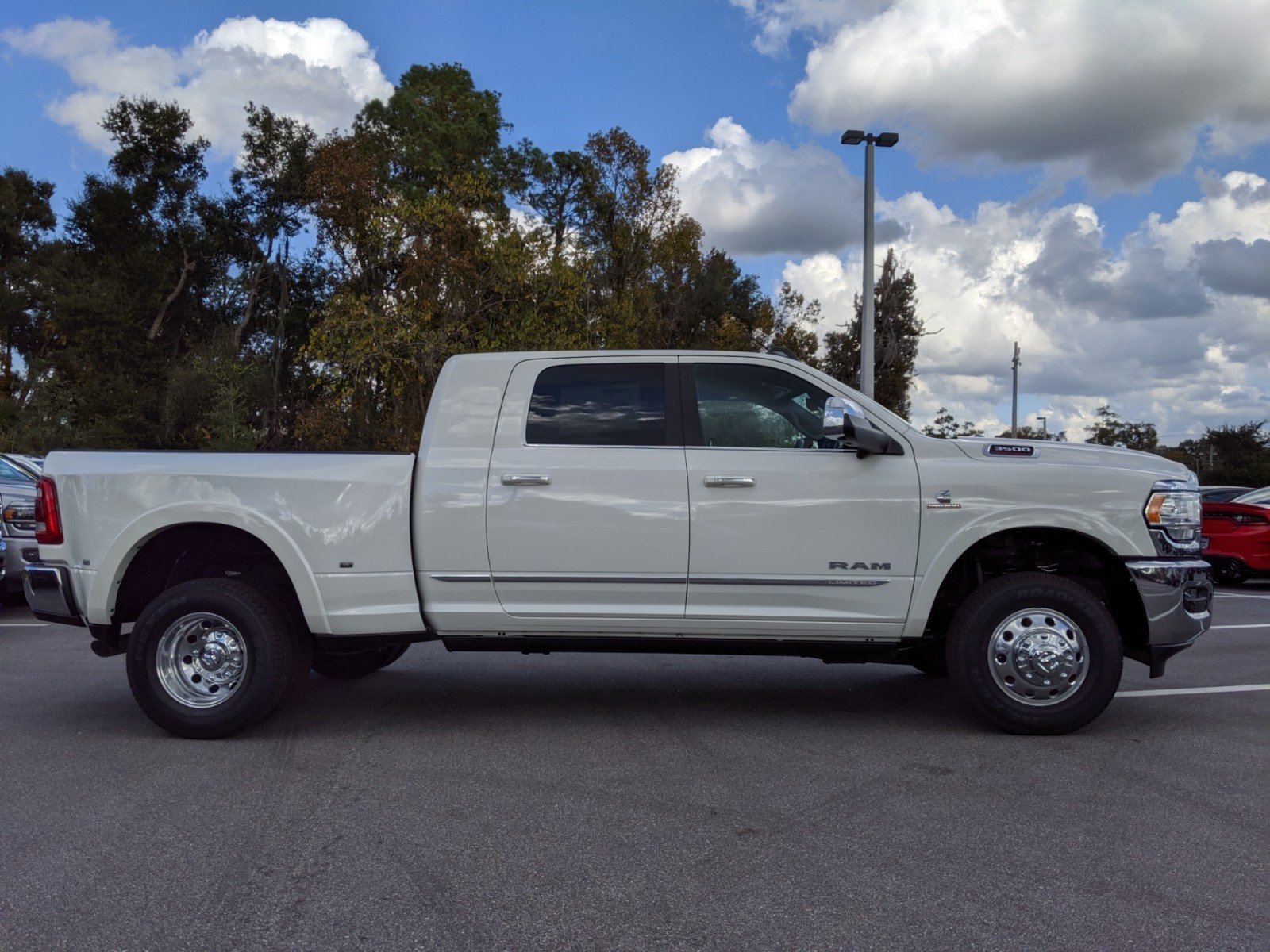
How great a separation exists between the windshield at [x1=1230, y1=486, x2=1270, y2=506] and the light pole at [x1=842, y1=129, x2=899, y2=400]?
573 centimetres

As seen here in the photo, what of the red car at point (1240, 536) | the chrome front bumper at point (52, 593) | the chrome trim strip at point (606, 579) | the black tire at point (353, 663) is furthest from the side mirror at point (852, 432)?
the red car at point (1240, 536)

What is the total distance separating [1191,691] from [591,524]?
412 centimetres

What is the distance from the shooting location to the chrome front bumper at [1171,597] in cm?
547

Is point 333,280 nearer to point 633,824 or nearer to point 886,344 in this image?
point 886,344

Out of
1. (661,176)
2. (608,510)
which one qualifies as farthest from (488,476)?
(661,176)

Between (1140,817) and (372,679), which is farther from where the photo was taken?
(372,679)

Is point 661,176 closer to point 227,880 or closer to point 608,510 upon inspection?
point 608,510

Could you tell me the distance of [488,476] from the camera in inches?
221

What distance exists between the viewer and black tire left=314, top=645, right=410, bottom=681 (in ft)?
22.7

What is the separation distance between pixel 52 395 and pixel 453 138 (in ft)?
46.6

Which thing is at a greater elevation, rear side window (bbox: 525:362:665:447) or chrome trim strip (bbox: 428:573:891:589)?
rear side window (bbox: 525:362:665:447)

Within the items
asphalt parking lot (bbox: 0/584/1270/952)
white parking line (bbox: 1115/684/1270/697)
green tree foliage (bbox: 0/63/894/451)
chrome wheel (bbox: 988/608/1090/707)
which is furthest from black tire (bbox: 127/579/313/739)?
green tree foliage (bbox: 0/63/894/451)

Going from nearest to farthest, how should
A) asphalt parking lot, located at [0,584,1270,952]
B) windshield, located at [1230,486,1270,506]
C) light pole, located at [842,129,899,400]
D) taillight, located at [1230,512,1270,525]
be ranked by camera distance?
1. asphalt parking lot, located at [0,584,1270,952]
2. taillight, located at [1230,512,1270,525]
3. windshield, located at [1230,486,1270,506]
4. light pole, located at [842,129,899,400]

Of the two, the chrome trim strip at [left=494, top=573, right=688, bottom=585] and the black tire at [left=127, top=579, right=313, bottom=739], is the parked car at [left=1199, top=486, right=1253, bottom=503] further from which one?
the black tire at [left=127, top=579, right=313, bottom=739]
